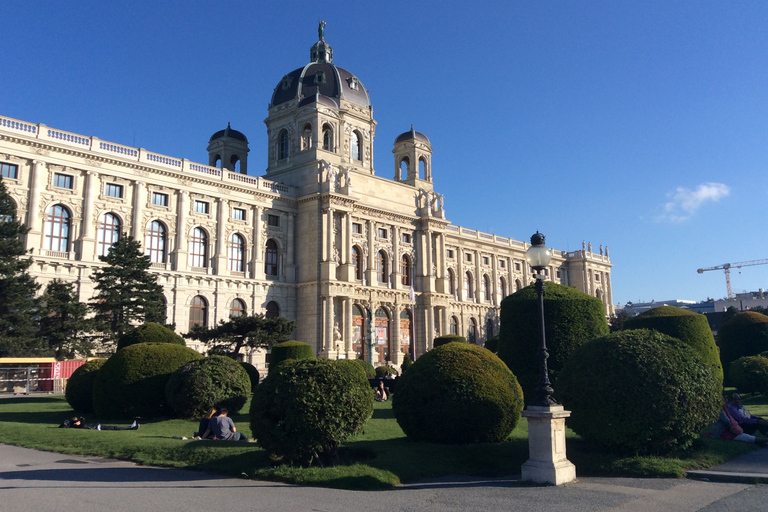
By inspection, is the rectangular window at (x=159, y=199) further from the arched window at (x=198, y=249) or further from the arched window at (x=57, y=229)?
the arched window at (x=57, y=229)

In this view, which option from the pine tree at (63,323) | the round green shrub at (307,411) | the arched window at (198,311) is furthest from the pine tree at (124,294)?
the round green shrub at (307,411)

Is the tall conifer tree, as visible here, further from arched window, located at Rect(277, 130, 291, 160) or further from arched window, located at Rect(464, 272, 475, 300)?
arched window, located at Rect(464, 272, 475, 300)

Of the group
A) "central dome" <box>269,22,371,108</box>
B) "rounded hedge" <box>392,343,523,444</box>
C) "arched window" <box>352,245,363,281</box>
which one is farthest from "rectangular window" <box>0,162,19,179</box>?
Result: "rounded hedge" <box>392,343,523,444</box>

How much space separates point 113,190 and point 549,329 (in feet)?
104

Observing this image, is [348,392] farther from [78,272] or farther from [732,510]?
[78,272]

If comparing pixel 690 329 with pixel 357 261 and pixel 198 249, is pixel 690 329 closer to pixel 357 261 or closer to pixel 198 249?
pixel 198 249

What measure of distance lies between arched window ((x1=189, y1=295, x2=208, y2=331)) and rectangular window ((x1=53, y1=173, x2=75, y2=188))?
34.6ft

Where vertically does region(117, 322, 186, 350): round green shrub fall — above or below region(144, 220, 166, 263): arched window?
below

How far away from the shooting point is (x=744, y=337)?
96.3 feet

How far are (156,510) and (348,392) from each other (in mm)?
3903

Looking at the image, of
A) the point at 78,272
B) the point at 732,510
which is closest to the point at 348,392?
the point at 732,510

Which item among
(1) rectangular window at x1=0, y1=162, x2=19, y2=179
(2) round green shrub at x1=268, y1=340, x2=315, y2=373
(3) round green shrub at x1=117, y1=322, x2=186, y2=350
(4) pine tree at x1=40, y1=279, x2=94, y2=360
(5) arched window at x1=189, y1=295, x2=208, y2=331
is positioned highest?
(1) rectangular window at x1=0, y1=162, x2=19, y2=179

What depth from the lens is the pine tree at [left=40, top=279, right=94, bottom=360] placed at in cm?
3089

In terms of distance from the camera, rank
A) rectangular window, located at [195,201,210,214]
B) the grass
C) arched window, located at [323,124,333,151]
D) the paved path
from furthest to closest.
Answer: arched window, located at [323,124,333,151], rectangular window, located at [195,201,210,214], the grass, the paved path
